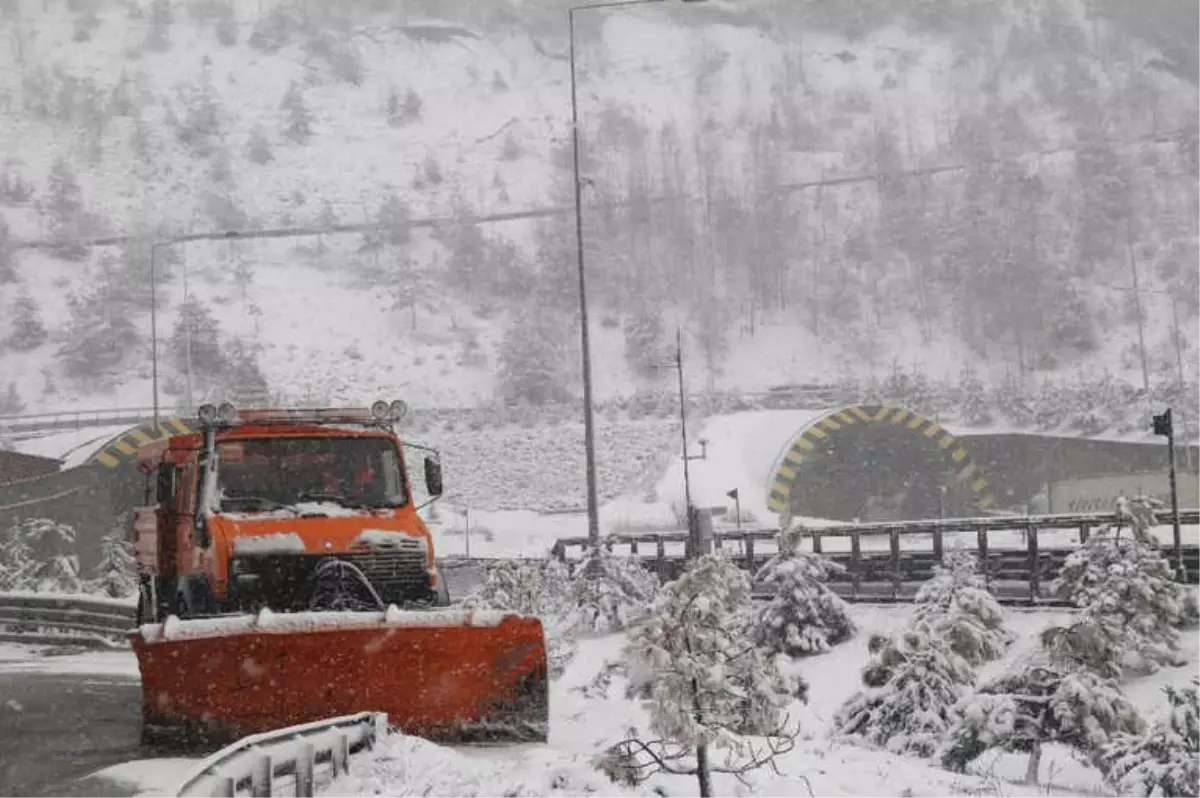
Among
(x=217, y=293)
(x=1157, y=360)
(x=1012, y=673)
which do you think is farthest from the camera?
(x=217, y=293)

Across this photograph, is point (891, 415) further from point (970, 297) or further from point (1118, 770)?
point (970, 297)

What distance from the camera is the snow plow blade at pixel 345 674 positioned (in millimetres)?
7270

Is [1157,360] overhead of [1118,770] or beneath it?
overhead

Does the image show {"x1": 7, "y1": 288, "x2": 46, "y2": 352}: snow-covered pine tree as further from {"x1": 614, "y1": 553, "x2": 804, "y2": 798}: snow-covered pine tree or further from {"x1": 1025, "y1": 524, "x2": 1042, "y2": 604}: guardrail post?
{"x1": 614, "y1": 553, "x2": 804, "y2": 798}: snow-covered pine tree

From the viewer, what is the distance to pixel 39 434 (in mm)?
A: 26312

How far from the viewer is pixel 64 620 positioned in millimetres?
16047

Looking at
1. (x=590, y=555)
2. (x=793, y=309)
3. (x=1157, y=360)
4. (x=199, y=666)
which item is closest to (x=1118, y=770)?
(x=199, y=666)

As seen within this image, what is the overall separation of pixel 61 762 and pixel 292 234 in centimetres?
4906

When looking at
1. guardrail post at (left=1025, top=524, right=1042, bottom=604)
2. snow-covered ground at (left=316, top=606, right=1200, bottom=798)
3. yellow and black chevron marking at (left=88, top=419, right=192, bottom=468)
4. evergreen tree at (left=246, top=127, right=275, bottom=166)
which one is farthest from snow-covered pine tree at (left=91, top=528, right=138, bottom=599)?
evergreen tree at (left=246, top=127, right=275, bottom=166)

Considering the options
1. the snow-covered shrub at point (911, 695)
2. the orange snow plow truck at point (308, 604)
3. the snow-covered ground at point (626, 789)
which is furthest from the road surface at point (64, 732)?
the snow-covered shrub at point (911, 695)

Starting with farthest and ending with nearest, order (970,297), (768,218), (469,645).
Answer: (768,218), (970,297), (469,645)

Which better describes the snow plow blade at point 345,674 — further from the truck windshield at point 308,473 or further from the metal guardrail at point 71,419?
the metal guardrail at point 71,419

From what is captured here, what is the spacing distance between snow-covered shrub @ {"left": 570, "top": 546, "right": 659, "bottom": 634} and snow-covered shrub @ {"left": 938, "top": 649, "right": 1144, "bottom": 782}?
659cm

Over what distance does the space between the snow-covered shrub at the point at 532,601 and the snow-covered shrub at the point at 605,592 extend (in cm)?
21
